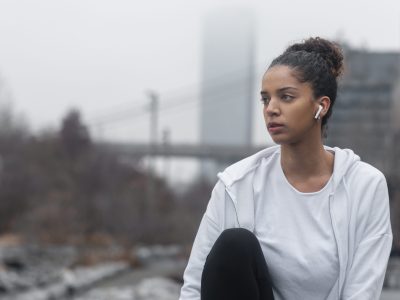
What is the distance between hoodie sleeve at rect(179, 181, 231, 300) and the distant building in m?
10.6

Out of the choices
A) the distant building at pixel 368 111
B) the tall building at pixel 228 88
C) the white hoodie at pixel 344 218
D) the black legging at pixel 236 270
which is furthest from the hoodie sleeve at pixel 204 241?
the tall building at pixel 228 88

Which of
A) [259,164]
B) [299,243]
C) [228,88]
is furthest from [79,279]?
[228,88]

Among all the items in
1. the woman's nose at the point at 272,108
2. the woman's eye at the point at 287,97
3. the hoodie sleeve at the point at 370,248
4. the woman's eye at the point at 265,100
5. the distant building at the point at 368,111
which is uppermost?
the woman's eye at the point at 287,97

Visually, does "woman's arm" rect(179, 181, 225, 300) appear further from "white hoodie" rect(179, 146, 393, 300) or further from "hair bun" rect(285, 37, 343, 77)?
"hair bun" rect(285, 37, 343, 77)

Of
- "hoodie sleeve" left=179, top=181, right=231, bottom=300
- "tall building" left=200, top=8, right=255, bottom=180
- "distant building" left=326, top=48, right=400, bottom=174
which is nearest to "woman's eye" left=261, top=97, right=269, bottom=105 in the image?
"hoodie sleeve" left=179, top=181, right=231, bottom=300

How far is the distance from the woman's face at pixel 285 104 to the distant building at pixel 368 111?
10.7m

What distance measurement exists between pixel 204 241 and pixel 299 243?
22 centimetres

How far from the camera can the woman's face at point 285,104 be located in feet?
Result: 8.61

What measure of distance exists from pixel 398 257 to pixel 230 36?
52.0 m

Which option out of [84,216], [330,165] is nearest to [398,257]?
[330,165]

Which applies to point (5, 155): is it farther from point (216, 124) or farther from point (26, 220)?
point (216, 124)

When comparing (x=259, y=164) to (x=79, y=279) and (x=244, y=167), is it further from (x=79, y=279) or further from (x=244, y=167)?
(x=79, y=279)

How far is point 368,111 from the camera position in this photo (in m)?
16.0

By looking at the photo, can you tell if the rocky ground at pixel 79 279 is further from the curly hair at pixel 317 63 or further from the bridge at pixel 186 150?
the bridge at pixel 186 150
